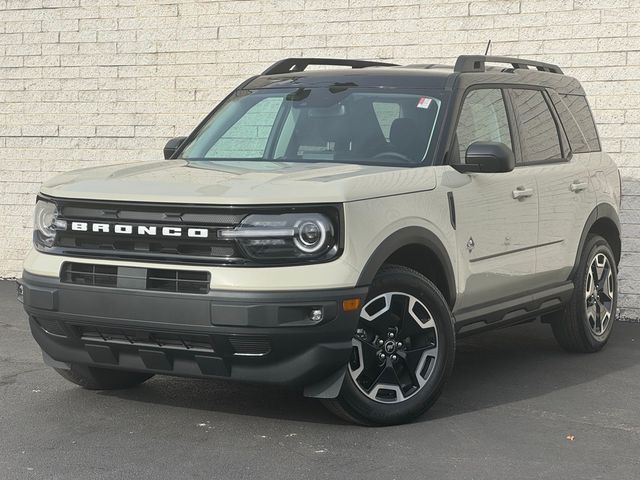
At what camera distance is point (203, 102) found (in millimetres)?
11656

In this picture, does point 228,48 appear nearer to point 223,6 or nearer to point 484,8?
point 223,6

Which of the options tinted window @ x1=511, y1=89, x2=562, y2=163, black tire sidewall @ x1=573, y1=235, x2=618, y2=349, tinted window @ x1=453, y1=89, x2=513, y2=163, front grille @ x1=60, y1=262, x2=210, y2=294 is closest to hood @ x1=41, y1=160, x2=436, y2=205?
front grille @ x1=60, y1=262, x2=210, y2=294

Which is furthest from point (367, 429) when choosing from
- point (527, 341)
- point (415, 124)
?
point (527, 341)

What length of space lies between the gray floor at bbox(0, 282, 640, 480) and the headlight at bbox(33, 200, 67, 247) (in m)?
0.90

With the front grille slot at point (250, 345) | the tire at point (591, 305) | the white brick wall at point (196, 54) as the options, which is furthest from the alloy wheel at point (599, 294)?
the front grille slot at point (250, 345)

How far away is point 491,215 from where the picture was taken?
22.3 ft

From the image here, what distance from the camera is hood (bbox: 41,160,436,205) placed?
559 cm

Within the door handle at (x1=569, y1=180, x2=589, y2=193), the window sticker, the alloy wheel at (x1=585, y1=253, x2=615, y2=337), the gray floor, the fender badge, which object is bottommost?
the gray floor

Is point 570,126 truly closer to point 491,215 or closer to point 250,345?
point 491,215

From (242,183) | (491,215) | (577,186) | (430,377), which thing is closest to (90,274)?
(242,183)

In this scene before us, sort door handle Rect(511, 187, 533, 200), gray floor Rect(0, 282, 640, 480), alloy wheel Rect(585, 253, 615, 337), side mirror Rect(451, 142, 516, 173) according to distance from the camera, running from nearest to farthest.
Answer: gray floor Rect(0, 282, 640, 480) → side mirror Rect(451, 142, 516, 173) → door handle Rect(511, 187, 533, 200) → alloy wheel Rect(585, 253, 615, 337)

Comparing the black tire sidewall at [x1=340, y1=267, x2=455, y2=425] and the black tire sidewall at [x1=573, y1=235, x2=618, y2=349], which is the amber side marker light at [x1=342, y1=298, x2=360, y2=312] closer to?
the black tire sidewall at [x1=340, y1=267, x2=455, y2=425]

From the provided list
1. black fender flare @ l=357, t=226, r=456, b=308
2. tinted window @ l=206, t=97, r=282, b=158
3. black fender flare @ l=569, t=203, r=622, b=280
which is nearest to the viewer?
black fender flare @ l=357, t=226, r=456, b=308

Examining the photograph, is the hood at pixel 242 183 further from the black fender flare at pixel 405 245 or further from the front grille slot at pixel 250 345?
the front grille slot at pixel 250 345
